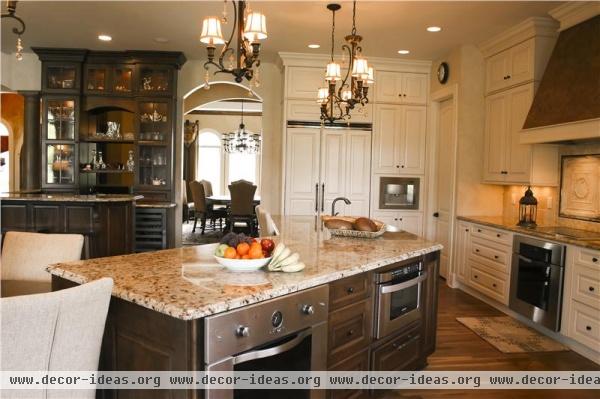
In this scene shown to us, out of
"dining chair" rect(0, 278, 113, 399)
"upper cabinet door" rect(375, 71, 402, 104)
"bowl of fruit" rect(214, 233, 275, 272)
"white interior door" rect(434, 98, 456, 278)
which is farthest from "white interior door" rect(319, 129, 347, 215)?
"dining chair" rect(0, 278, 113, 399)

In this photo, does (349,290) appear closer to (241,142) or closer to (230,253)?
(230,253)

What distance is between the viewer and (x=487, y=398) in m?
2.76

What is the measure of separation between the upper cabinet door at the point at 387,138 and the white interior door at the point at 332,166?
1.52 ft

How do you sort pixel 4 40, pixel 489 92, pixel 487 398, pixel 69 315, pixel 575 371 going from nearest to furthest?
1. pixel 69 315
2. pixel 487 398
3. pixel 575 371
4. pixel 489 92
5. pixel 4 40

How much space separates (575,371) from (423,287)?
1367 millimetres

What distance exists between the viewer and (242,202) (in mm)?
8461

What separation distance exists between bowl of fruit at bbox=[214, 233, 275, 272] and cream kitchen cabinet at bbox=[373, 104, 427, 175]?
420 centimetres

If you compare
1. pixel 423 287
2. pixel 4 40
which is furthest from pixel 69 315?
pixel 4 40

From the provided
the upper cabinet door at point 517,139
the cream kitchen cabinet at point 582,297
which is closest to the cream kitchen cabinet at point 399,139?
the upper cabinet door at point 517,139

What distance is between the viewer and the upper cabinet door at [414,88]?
604 centimetres

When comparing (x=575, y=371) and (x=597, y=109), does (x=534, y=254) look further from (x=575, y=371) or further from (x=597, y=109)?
(x=597, y=109)

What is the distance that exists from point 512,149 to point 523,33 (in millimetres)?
1195

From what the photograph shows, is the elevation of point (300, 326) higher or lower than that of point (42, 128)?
lower

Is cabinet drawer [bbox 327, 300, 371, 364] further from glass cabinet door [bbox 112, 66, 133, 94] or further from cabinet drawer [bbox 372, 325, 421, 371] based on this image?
glass cabinet door [bbox 112, 66, 133, 94]
